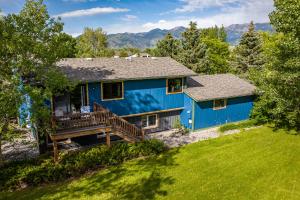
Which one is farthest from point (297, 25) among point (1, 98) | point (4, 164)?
point (4, 164)

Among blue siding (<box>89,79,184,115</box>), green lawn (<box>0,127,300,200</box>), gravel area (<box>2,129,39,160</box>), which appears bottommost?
green lawn (<box>0,127,300,200</box>)

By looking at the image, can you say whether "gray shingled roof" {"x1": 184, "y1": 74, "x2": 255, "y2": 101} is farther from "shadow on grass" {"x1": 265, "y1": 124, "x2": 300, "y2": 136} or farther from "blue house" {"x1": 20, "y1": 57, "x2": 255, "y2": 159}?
"shadow on grass" {"x1": 265, "y1": 124, "x2": 300, "y2": 136}

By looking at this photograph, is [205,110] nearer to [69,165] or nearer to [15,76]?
[69,165]

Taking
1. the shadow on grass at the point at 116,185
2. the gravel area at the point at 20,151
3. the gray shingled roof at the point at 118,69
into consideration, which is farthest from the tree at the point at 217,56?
the gravel area at the point at 20,151

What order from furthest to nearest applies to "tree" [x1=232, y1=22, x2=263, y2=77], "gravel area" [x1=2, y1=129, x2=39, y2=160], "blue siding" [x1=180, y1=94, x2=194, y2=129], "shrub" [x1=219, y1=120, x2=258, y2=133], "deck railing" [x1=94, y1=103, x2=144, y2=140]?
1. "tree" [x1=232, y1=22, x2=263, y2=77]
2. "shrub" [x1=219, y1=120, x2=258, y2=133]
3. "blue siding" [x1=180, y1=94, x2=194, y2=129]
4. "deck railing" [x1=94, y1=103, x2=144, y2=140]
5. "gravel area" [x1=2, y1=129, x2=39, y2=160]

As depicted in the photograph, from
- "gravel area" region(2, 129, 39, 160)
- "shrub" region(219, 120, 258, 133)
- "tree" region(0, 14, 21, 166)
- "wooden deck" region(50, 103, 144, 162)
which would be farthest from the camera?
"shrub" region(219, 120, 258, 133)

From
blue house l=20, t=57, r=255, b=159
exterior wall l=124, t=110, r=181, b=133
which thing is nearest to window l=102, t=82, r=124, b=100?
blue house l=20, t=57, r=255, b=159

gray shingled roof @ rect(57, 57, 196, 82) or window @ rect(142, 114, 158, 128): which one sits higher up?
gray shingled roof @ rect(57, 57, 196, 82)
